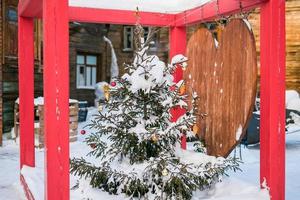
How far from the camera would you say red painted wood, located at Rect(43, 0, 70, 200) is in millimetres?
3102

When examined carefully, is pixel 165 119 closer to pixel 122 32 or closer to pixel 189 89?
pixel 189 89

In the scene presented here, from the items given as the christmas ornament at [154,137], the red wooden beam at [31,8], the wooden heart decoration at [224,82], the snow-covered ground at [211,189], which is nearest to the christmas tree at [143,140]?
the christmas ornament at [154,137]

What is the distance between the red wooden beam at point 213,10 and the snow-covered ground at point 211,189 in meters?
1.86

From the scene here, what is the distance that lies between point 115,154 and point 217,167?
106 cm

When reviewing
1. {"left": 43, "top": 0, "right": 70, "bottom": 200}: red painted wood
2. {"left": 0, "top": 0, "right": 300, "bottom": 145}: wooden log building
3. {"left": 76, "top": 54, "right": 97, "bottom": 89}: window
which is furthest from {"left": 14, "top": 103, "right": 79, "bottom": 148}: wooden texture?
{"left": 76, "top": 54, "right": 97, "bottom": 89}: window

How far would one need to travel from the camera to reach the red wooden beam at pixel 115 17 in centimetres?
520

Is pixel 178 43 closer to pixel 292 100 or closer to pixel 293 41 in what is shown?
pixel 292 100

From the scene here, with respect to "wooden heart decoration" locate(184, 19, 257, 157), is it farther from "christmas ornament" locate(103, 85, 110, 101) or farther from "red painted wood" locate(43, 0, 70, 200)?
"red painted wood" locate(43, 0, 70, 200)

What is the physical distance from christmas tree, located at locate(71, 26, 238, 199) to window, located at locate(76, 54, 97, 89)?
1467 centimetres

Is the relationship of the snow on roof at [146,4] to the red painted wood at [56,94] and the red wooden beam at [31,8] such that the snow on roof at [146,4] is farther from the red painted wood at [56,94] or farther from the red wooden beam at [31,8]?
the red painted wood at [56,94]

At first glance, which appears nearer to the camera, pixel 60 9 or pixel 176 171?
pixel 60 9

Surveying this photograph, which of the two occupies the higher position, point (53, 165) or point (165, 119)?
point (165, 119)

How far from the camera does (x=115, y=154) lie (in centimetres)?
423

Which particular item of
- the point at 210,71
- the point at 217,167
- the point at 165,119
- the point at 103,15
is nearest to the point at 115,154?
the point at 165,119
